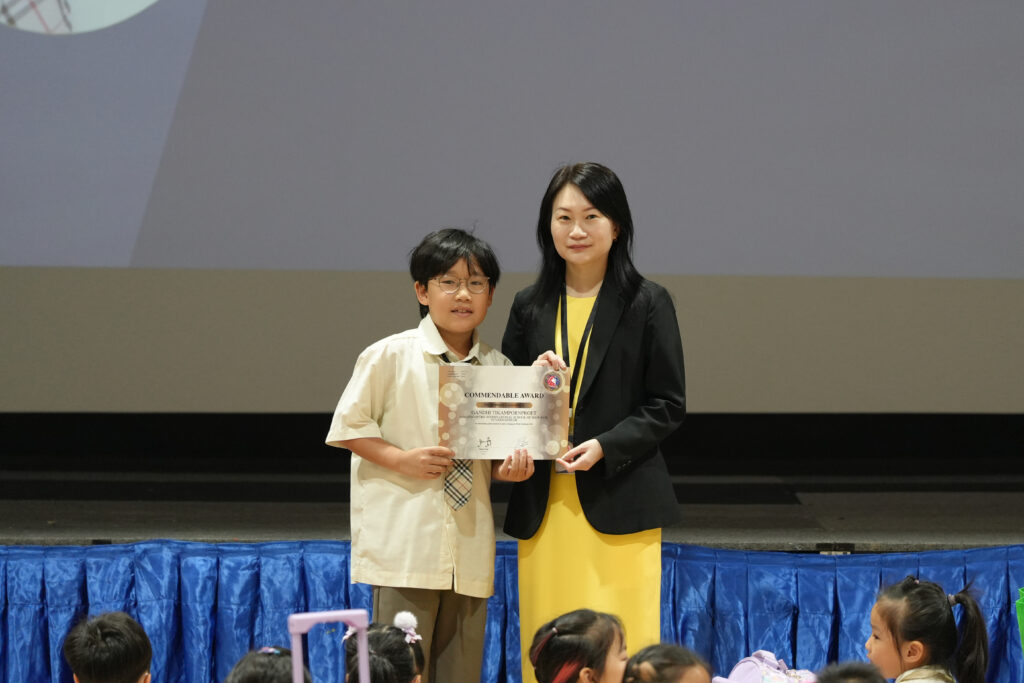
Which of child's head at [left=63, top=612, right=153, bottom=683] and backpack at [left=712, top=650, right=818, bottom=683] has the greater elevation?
child's head at [left=63, top=612, right=153, bottom=683]

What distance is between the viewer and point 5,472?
3.77 meters

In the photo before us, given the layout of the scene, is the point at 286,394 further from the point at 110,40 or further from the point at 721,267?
the point at 721,267

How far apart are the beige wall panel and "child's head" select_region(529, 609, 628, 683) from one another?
1.79 meters

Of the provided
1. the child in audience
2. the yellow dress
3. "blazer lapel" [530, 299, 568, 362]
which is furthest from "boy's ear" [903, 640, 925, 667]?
"blazer lapel" [530, 299, 568, 362]

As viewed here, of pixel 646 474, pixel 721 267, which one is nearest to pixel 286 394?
pixel 721 267

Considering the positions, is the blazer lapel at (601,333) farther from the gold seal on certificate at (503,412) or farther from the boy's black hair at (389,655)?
the boy's black hair at (389,655)

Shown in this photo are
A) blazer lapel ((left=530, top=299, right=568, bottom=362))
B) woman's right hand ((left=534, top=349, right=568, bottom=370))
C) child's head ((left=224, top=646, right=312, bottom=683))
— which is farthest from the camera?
blazer lapel ((left=530, top=299, right=568, bottom=362))

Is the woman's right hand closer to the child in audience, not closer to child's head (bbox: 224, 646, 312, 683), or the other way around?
child's head (bbox: 224, 646, 312, 683)

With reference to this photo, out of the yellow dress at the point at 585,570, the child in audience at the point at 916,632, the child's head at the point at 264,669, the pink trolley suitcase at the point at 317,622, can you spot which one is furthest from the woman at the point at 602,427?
the pink trolley suitcase at the point at 317,622

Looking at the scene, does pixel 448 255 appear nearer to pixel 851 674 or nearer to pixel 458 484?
pixel 458 484

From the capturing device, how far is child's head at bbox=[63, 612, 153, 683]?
1.70m

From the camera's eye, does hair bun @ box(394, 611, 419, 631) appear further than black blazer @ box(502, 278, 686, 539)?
No

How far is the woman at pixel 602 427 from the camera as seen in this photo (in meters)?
1.92

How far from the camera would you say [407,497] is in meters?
1.92
